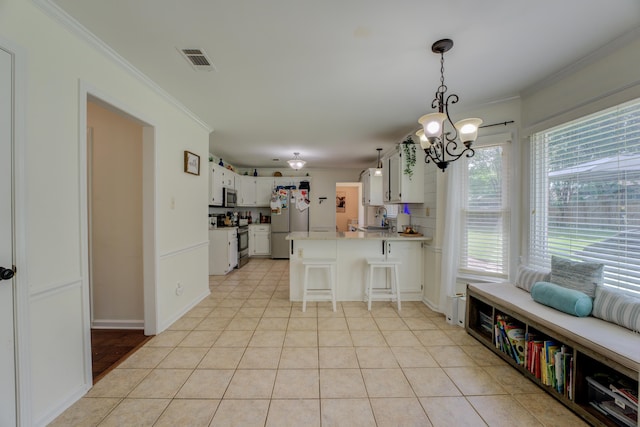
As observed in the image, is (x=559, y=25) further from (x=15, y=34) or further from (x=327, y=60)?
(x=15, y=34)

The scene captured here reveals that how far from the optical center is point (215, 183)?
193 inches

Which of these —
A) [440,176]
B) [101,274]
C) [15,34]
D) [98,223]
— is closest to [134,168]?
[98,223]

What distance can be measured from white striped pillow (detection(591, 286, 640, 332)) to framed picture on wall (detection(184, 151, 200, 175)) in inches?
158

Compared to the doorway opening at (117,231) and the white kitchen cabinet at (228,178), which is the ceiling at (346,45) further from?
the white kitchen cabinet at (228,178)

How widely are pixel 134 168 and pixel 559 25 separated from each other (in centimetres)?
378

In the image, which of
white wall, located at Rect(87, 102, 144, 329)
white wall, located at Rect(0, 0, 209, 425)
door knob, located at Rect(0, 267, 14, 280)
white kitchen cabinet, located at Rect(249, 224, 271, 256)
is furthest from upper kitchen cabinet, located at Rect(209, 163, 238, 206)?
door knob, located at Rect(0, 267, 14, 280)

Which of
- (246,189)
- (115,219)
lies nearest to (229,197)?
(246,189)

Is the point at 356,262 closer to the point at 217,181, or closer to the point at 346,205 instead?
the point at 217,181

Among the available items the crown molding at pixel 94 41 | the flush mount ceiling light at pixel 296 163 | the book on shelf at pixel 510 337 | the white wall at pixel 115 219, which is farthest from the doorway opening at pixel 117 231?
the book on shelf at pixel 510 337

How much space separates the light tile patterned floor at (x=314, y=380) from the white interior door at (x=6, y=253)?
1.25 ft

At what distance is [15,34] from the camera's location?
1359 millimetres

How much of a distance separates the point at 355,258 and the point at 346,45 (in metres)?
2.58

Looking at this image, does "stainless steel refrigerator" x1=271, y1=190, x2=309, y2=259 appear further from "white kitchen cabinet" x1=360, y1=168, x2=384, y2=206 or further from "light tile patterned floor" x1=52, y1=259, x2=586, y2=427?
"light tile patterned floor" x1=52, y1=259, x2=586, y2=427

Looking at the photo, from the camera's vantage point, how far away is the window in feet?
5.81
